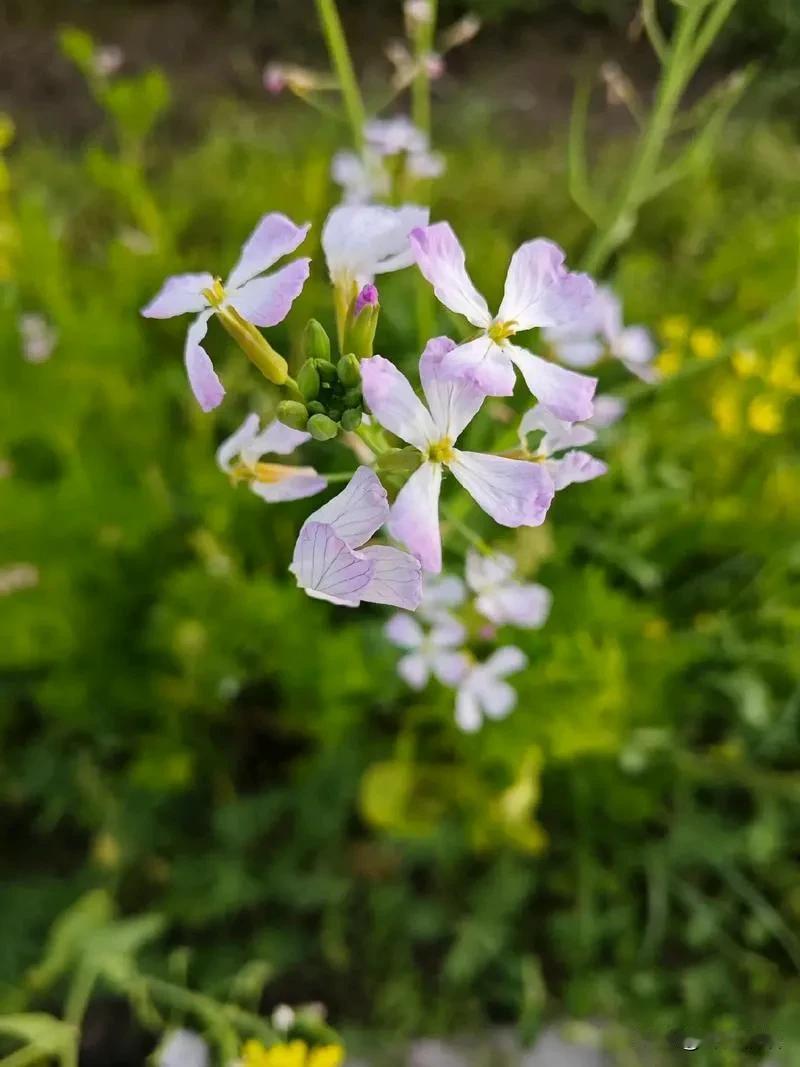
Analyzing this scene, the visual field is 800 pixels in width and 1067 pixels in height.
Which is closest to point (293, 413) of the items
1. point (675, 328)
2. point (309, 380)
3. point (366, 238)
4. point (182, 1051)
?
point (309, 380)

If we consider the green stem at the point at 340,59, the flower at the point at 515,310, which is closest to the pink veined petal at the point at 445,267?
the flower at the point at 515,310

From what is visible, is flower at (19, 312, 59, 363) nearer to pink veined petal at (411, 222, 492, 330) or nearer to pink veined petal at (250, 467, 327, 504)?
pink veined petal at (250, 467, 327, 504)

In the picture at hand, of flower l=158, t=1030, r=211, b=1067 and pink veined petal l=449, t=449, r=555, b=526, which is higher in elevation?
pink veined petal l=449, t=449, r=555, b=526

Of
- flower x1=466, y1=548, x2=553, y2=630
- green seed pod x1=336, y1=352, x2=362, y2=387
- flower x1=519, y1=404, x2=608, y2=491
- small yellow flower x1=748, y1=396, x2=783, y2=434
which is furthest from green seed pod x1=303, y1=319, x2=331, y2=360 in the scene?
small yellow flower x1=748, y1=396, x2=783, y2=434

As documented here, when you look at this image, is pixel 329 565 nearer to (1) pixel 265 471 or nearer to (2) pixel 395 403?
(2) pixel 395 403

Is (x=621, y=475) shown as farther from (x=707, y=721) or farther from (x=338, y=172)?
(x=338, y=172)

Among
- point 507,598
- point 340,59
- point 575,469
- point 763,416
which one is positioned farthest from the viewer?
point 763,416
